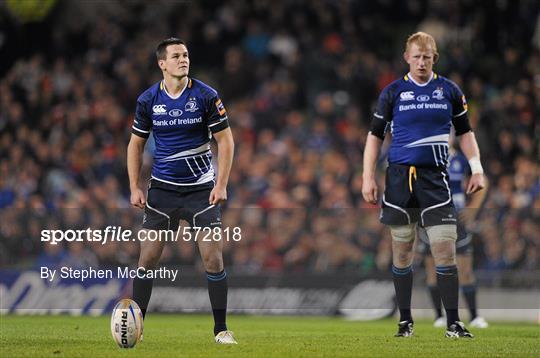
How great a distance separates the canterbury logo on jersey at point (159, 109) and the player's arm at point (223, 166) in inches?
20.2

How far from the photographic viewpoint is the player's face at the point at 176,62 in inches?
405

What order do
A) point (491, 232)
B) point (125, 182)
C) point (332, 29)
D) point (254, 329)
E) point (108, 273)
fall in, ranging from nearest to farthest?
point (254, 329) < point (108, 273) < point (491, 232) < point (125, 182) < point (332, 29)

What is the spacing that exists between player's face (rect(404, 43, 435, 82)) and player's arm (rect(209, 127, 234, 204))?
1965 millimetres

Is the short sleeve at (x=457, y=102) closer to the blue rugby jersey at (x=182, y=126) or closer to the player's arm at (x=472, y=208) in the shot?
the blue rugby jersey at (x=182, y=126)

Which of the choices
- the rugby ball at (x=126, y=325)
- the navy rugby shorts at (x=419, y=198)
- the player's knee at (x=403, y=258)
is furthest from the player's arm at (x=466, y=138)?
the rugby ball at (x=126, y=325)

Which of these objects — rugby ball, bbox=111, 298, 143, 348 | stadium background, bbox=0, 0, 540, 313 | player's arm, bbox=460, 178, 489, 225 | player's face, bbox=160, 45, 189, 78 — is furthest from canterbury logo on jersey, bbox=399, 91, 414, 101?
stadium background, bbox=0, 0, 540, 313

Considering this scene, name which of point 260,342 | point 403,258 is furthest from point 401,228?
point 260,342

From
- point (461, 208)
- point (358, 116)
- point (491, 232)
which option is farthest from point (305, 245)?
point (358, 116)

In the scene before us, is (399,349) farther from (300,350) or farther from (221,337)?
(221,337)

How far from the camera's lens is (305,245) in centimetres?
1808

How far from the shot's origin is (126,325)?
372 inches

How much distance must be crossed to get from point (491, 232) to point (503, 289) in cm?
93

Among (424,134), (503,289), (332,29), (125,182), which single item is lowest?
(503,289)

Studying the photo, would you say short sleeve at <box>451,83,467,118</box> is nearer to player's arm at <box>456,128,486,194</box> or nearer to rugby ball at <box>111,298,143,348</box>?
player's arm at <box>456,128,486,194</box>
